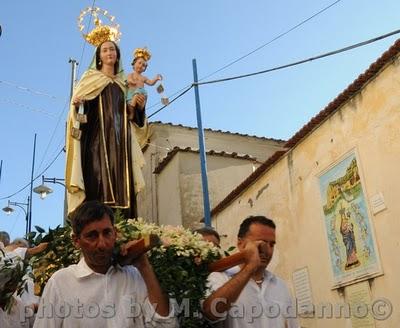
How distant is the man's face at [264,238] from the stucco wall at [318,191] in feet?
16.8

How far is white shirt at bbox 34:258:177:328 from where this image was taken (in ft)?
7.88

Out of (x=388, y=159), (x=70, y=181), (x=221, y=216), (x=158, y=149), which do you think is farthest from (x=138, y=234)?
(x=158, y=149)

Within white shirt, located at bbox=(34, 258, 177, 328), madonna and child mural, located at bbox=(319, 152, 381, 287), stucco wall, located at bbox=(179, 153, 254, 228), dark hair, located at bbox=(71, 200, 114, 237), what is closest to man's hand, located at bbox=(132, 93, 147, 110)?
dark hair, located at bbox=(71, 200, 114, 237)

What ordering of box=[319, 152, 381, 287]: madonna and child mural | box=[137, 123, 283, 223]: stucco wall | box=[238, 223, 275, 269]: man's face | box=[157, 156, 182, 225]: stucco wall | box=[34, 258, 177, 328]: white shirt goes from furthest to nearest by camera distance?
box=[137, 123, 283, 223]: stucco wall, box=[157, 156, 182, 225]: stucco wall, box=[319, 152, 381, 287]: madonna and child mural, box=[238, 223, 275, 269]: man's face, box=[34, 258, 177, 328]: white shirt

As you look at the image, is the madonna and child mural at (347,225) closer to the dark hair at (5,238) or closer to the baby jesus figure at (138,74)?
the baby jesus figure at (138,74)

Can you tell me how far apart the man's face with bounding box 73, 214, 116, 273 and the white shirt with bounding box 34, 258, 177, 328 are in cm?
8

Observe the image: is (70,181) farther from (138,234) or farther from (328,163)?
(328,163)

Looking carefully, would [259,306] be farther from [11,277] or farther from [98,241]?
[11,277]

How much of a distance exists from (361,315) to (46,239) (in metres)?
6.33

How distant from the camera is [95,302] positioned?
2.45 m

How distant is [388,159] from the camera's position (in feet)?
25.8

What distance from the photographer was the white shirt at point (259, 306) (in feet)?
9.41

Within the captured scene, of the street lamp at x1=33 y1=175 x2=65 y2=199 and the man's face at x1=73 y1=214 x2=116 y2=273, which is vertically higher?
the street lamp at x1=33 y1=175 x2=65 y2=199

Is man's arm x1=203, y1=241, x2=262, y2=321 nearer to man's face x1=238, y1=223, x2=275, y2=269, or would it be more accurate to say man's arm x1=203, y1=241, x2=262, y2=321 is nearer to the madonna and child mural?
man's face x1=238, y1=223, x2=275, y2=269
